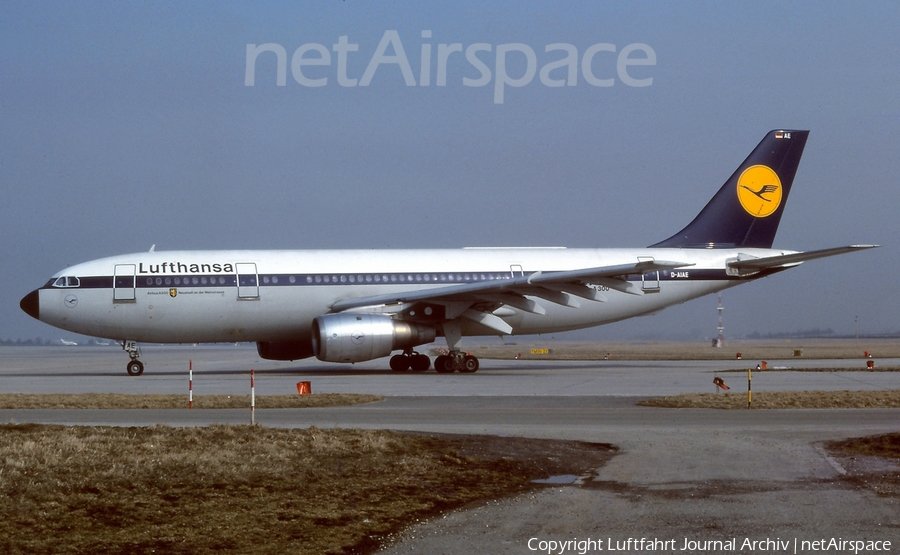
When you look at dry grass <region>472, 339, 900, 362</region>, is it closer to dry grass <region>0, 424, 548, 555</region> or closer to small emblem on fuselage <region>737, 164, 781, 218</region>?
small emblem on fuselage <region>737, 164, 781, 218</region>

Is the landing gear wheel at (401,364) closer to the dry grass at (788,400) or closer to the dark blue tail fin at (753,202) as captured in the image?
the dark blue tail fin at (753,202)

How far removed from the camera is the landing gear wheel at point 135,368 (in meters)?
28.9

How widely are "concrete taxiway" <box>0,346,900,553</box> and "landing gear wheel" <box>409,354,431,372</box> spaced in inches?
81.6

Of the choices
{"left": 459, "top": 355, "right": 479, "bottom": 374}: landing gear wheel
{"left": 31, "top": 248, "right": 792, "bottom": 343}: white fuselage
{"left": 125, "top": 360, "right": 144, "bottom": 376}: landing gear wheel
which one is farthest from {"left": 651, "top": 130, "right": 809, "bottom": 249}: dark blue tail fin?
{"left": 125, "top": 360, "right": 144, "bottom": 376}: landing gear wheel

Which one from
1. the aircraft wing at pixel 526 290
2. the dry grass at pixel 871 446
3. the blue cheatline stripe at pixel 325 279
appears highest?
the blue cheatline stripe at pixel 325 279

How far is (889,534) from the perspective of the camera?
693cm

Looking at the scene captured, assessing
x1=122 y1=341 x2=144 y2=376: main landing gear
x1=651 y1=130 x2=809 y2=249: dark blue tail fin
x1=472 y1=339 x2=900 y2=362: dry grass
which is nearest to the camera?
x1=122 y1=341 x2=144 y2=376: main landing gear

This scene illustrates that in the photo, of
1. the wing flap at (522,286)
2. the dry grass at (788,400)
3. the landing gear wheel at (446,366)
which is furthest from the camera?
the landing gear wheel at (446,366)

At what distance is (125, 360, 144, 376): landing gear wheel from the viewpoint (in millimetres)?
28922

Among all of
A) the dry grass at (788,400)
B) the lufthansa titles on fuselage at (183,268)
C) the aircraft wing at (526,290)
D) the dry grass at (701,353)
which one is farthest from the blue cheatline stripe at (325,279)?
the dry grass at (788,400)

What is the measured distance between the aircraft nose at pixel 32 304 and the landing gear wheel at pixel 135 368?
2909 mm

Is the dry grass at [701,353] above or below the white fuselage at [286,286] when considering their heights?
below

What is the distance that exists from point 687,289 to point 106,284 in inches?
697

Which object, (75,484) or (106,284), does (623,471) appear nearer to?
(75,484)
